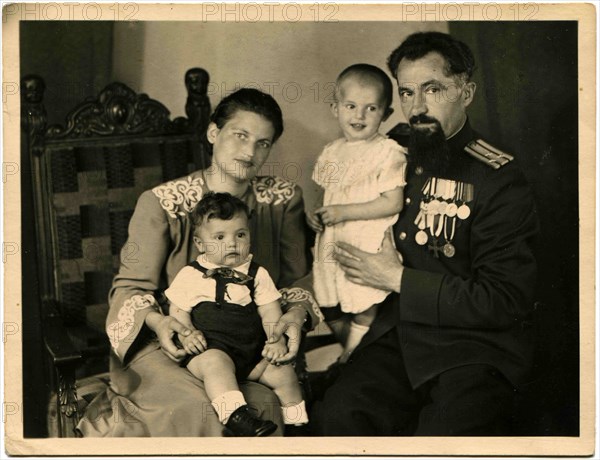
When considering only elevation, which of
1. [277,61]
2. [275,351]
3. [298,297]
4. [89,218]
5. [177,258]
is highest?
[277,61]

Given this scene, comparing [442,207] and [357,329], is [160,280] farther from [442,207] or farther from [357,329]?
[442,207]

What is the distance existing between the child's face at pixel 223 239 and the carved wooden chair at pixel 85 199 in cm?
19

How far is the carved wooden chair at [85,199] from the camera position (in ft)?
7.59

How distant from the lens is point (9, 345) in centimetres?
235

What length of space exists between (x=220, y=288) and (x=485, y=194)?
0.72m

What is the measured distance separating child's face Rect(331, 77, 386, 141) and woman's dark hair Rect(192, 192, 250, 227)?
34 cm

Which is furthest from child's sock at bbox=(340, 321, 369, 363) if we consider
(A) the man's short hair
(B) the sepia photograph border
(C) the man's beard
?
(A) the man's short hair

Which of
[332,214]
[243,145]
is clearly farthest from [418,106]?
[243,145]

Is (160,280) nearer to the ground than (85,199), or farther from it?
nearer to the ground

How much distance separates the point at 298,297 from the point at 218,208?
0.31 meters

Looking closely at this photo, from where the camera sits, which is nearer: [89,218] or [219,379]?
[219,379]

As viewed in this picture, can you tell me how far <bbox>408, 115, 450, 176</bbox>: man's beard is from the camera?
7.53 ft

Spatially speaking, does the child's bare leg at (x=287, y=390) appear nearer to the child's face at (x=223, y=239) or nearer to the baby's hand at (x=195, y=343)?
the baby's hand at (x=195, y=343)

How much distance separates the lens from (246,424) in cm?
223
